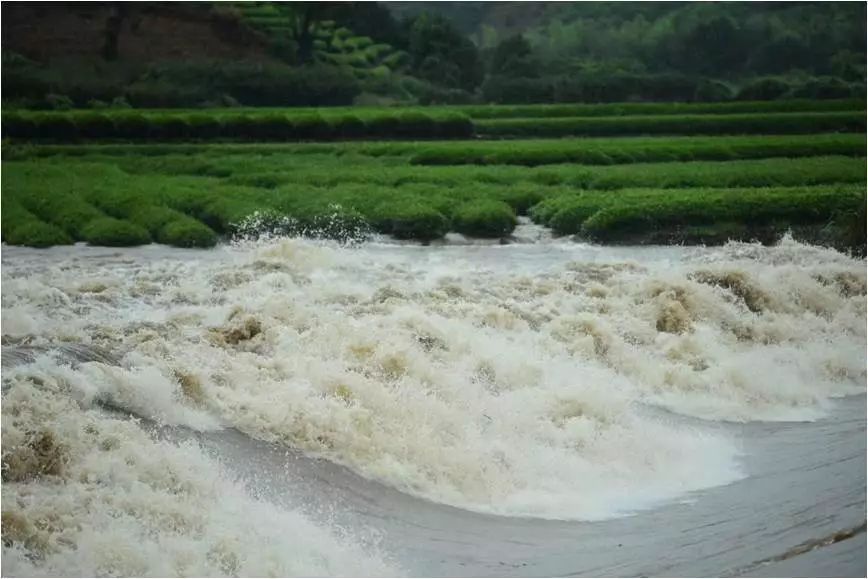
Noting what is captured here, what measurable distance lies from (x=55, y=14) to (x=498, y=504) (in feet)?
8.50

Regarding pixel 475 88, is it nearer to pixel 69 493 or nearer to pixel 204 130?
pixel 204 130

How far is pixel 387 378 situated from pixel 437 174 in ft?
4.28

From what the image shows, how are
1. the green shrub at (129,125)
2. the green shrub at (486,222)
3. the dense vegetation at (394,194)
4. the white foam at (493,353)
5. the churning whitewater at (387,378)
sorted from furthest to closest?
the green shrub at (486,222) → the green shrub at (129,125) → the dense vegetation at (394,194) → the white foam at (493,353) → the churning whitewater at (387,378)

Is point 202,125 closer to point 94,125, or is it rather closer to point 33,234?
point 94,125

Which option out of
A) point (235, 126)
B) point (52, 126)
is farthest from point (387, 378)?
point (52, 126)

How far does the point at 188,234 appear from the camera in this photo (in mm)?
4660

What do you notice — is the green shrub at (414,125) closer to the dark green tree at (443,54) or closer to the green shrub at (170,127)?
the dark green tree at (443,54)

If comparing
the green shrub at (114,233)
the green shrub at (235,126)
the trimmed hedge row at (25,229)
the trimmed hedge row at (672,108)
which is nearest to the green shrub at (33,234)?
the trimmed hedge row at (25,229)

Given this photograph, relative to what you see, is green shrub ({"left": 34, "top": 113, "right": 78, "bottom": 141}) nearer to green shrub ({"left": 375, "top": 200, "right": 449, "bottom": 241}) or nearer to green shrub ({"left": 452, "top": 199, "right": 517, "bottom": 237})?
green shrub ({"left": 375, "top": 200, "right": 449, "bottom": 241})

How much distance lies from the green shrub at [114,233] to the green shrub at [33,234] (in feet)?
0.40

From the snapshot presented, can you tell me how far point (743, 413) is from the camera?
14.6ft

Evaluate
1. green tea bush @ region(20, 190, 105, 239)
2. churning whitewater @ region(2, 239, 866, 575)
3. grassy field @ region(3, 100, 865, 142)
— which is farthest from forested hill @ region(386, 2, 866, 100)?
green tea bush @ region(20, 190, 105, 239)

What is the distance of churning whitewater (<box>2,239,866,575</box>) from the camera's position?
10.3 feet

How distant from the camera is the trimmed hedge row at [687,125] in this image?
5.25 m
